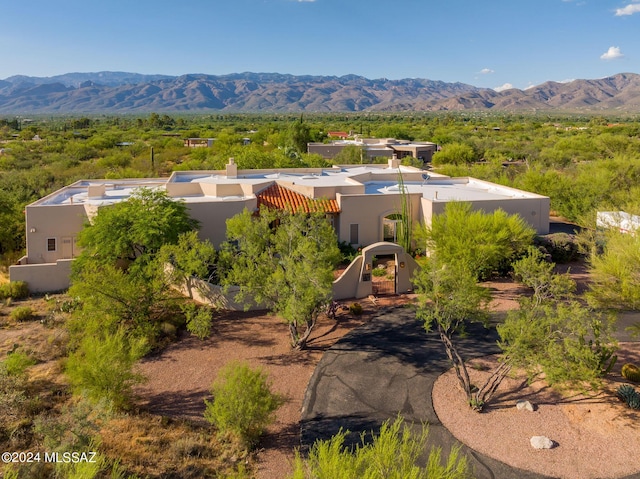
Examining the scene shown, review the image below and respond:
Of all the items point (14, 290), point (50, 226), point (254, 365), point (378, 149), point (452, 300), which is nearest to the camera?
point (452, 300)

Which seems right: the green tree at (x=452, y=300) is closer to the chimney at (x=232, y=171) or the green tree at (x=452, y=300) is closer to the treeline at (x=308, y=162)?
the treeline at (x=308, y=162)

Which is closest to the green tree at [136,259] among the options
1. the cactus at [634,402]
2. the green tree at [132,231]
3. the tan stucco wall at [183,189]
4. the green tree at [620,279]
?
the green tree at [132,231]

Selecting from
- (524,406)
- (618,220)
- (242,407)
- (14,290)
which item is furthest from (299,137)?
(242,407)

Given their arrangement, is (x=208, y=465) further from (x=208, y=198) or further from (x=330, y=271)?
(x=208, y=198)

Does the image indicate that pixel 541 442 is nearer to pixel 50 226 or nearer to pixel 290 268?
pixel 290 268

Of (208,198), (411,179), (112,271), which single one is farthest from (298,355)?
(411,179)
